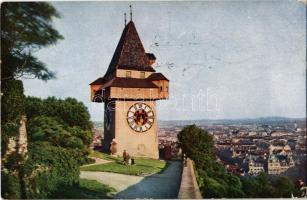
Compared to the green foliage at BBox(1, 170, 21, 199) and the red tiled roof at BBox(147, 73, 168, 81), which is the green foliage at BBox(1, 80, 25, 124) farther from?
the red tiled roof at BBox(147, 73, 168, 81)

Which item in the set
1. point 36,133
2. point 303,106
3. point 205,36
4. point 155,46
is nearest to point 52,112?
point 36,133

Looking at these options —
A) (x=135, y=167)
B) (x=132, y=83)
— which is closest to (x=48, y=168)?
(x=135, y=167)

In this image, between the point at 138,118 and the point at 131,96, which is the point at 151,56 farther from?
the point at 138,118

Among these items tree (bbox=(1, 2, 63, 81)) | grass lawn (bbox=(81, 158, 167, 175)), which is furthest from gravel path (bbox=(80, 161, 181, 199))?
tree (bbox=(1, 2, 63, 81))

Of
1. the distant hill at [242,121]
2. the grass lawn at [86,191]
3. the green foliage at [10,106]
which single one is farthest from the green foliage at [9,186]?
the distant hill at [242,121]

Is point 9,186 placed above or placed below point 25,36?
below
